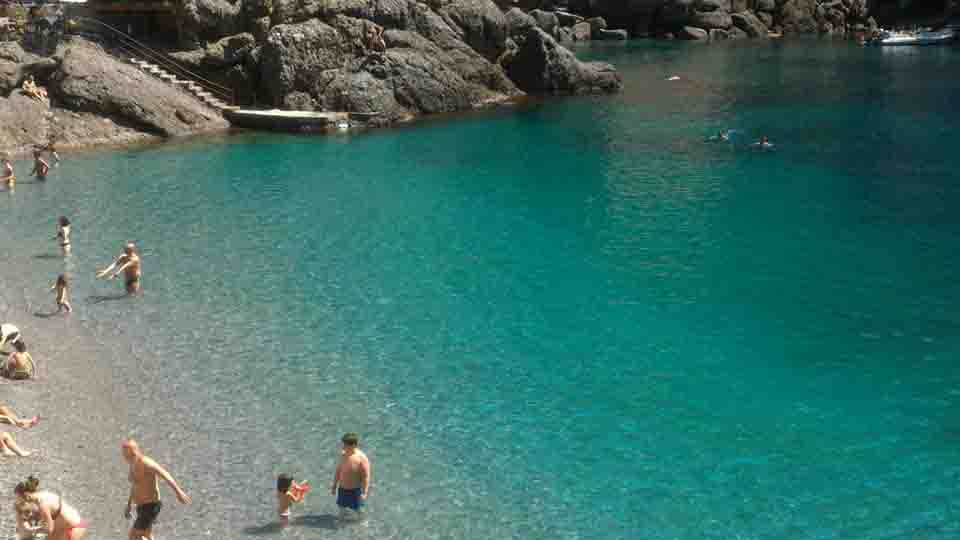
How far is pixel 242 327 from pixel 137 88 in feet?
110

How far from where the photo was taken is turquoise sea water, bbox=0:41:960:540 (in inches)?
749

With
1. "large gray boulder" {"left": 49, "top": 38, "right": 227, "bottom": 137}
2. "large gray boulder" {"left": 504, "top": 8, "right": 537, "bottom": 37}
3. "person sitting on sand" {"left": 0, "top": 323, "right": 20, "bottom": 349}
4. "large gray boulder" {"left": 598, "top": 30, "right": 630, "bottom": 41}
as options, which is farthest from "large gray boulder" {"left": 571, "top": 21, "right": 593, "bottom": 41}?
"person sitting on sand" {"left": 0, "top": 323, "right": 20, "bottom": 349}

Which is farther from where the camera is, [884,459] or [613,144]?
[613,144]

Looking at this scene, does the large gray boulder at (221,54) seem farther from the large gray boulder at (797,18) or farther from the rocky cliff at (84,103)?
the large gray boulder at (797,18)

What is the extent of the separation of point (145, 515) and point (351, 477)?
139 inches

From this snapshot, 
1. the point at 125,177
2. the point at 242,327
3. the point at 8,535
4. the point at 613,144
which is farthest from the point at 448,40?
the point at 8,535

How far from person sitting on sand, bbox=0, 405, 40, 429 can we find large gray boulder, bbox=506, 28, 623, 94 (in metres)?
55.1

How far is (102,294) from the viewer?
98.9ft

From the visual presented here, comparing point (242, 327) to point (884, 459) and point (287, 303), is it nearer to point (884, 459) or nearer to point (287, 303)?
point (287, 303)

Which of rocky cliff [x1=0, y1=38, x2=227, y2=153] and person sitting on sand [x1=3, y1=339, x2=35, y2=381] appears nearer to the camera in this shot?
person sitting on sand [x1=3, y1=339, x2=35, y2=381]

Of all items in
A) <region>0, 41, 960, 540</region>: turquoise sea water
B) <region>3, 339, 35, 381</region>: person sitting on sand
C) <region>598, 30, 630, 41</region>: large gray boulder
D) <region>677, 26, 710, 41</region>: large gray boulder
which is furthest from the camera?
<region>598, 30, 630, 41</region>: large gray boulder

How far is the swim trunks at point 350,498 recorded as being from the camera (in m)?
17.4

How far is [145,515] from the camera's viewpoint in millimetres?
15789

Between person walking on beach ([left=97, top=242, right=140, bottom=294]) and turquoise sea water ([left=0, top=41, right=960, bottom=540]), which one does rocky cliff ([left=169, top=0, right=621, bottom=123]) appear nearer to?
turquoise sea water ([left=0, top=41, right=960, bottom=540])
